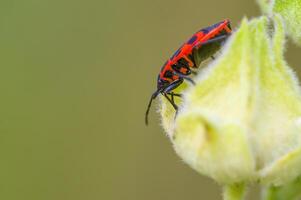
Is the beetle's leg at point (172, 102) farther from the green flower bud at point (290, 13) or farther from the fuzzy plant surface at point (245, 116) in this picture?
the green flower bud at point (290, 13)

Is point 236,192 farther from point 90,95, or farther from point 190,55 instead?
point 90,95

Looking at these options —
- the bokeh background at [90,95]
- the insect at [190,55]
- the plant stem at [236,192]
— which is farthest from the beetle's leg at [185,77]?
the bokeh background at [90,95]

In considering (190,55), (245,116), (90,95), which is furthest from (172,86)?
(90,95)

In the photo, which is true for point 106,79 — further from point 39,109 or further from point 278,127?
point 278,127

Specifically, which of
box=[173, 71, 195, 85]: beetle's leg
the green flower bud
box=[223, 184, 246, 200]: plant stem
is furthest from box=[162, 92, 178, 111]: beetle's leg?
the green flower bud

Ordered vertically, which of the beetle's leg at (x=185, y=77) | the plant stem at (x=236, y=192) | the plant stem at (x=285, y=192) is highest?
the beetle's leg at (x=185, y=77)

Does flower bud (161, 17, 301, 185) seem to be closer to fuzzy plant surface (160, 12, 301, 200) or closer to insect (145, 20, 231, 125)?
fuzzy plant surface (160, 12, 301, 200)

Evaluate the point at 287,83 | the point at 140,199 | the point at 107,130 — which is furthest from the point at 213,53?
the point at 107,130
